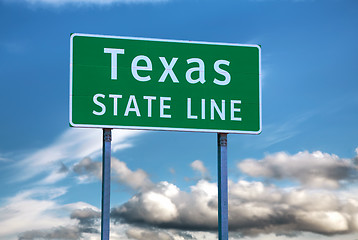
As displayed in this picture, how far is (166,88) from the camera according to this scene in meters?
15.5

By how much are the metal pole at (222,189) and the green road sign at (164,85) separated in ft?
1.54

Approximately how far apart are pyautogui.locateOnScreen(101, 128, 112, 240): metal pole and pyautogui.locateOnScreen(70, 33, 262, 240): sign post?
0.08ft

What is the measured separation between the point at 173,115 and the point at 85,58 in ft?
8.89

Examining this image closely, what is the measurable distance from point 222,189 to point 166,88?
3022 millimetres

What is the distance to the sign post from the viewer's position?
15102 mm

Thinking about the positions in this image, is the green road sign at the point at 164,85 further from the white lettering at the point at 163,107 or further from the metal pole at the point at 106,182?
the metal pole at the point at 106,182

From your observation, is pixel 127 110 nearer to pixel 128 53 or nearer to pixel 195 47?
pixel 128 53

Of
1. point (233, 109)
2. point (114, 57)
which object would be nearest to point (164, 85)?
point (114, 57)

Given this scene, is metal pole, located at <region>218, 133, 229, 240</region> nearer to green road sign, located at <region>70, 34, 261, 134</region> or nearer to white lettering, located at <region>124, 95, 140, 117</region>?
green road sign, located at <region>70, 34, 261, 134</region>

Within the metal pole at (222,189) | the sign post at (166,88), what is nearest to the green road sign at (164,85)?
the sign post at (166,88)

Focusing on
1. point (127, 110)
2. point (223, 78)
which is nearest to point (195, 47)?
point (223, 78)

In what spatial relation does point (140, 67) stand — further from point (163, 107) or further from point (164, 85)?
point (163, 107)

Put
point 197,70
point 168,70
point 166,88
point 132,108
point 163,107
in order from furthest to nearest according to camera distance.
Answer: point 197,70, point 168,70, point 166,88, point 163,107, point 132,108

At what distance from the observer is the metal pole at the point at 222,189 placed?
1516 cm
